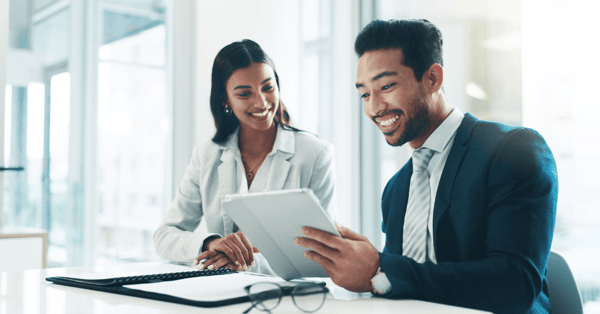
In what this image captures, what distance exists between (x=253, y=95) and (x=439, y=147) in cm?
90

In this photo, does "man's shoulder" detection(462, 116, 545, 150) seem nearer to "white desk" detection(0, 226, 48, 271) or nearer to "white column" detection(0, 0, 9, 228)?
"white desk" detection(0, 226, 48, 271)

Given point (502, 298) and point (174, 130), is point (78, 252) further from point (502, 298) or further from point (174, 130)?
point (502, 298)

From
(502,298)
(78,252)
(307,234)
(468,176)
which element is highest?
(468,176)

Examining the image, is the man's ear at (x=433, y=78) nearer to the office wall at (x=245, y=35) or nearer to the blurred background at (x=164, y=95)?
the blurred background at (x=164, y=95)

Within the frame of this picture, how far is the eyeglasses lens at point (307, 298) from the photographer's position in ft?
2.84

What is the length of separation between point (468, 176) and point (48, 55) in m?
2.65

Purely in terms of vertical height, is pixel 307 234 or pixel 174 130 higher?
pixel 174 130

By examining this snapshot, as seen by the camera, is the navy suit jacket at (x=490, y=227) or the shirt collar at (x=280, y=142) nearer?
the navy suit jacket at (x=490, y=227)

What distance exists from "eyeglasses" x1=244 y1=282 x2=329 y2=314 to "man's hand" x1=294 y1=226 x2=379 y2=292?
10 centimetres

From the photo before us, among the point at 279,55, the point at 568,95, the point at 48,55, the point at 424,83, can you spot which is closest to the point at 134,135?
the point at 48,55

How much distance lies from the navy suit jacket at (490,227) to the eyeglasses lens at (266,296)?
251 millimetres

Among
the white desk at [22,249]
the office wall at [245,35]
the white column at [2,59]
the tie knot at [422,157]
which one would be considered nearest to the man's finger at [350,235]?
the tie knot at [422,157]

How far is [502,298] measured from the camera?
1.01 m

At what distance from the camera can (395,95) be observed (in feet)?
4.41
